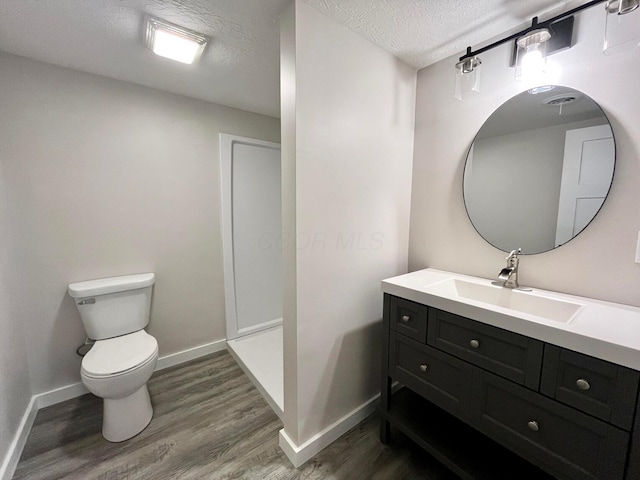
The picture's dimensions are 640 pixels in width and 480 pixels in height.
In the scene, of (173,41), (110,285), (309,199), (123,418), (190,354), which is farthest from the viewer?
(190,354)

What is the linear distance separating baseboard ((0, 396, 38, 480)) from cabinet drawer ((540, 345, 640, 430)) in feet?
7.88

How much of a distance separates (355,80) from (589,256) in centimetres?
142

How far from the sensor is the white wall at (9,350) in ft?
4.20

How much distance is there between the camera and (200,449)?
142 cm

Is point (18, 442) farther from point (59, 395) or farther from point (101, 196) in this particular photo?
point (101, 196)

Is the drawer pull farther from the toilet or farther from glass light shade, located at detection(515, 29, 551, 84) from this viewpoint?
the toilet

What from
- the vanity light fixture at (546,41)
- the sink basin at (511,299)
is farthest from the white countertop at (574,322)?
the vanity light fixture at (546,41)

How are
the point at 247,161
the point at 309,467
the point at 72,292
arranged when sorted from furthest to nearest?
the point at 247,161
the point at 72,292
the point at 309,467

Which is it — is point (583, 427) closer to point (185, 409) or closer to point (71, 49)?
point (185, 409)

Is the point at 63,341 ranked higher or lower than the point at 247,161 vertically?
lower

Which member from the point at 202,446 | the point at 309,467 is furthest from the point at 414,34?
the point at 202,446

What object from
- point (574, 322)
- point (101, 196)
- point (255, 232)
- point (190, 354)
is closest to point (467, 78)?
point (574, 322)

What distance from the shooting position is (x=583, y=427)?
0.82 meters

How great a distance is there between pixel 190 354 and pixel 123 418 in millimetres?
767
